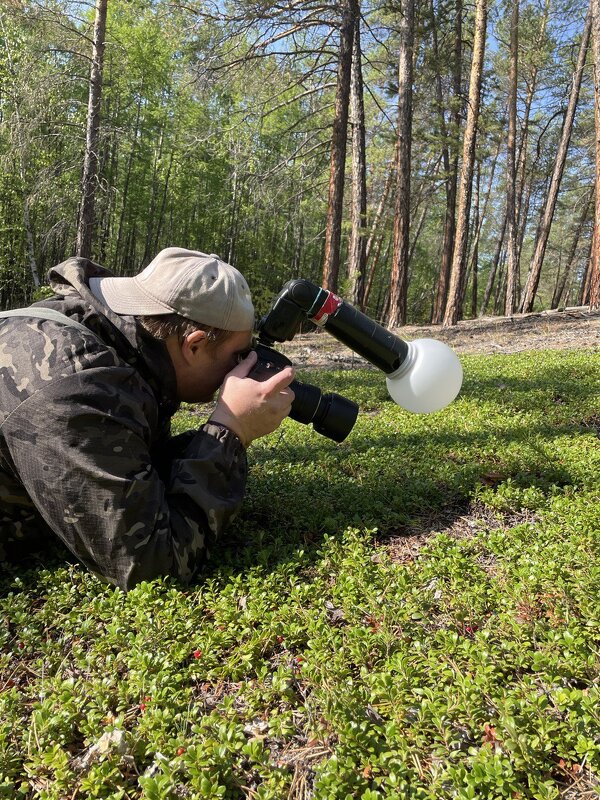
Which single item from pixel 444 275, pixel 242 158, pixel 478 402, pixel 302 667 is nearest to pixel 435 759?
pixel 302 667

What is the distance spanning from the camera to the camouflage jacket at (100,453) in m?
1.90

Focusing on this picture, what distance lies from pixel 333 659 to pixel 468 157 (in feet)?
46.5

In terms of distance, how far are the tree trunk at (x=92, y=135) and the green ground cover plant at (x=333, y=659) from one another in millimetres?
10901

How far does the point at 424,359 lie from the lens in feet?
7.62

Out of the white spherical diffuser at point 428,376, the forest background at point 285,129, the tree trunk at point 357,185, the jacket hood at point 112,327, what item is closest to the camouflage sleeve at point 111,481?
the jacket hood at point 112,327

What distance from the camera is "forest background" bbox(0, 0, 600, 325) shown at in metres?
11.9

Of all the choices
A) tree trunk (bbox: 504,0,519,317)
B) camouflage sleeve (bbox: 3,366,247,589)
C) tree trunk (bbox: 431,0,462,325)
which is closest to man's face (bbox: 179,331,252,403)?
camouflage sleeve (bbox: 3,366,247,589)

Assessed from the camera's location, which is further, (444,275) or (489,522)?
(444,275)

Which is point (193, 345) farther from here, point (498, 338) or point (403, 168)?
point (403, 168)

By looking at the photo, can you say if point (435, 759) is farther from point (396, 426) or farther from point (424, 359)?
point (396, 426)

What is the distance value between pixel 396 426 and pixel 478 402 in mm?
1163

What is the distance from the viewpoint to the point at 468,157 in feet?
44.2

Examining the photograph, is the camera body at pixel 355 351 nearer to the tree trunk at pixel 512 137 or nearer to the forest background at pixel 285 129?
the forest background at pixel 285 129

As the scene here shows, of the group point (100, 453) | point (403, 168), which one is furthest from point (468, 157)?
point (100, 453)
